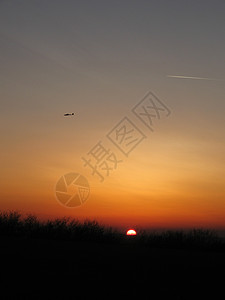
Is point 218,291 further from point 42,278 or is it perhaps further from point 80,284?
point 42,278

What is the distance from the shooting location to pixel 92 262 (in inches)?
457

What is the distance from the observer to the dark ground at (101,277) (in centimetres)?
756

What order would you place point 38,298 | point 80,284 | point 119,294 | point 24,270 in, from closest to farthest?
point 38,298 < point 119,294 < point 80,284 < point 24,270

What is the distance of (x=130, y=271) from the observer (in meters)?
10.4

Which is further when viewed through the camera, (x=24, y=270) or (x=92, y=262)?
(x=92, y=262)

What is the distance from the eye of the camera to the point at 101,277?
9195mm

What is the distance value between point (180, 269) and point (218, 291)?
2887 millimetres

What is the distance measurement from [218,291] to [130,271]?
2.34 metres

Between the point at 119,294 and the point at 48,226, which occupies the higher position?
the point at 48,226

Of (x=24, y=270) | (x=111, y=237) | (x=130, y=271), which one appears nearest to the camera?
(x=24, y=270)

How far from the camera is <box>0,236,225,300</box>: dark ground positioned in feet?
24.8

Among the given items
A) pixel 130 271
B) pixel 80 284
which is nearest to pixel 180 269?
pixel 130 271

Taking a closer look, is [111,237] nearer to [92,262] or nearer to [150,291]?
[92,262]

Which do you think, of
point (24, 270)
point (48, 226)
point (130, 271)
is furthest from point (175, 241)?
point (24, 270)
